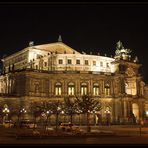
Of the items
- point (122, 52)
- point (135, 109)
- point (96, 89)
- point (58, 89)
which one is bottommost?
point (135, 109)

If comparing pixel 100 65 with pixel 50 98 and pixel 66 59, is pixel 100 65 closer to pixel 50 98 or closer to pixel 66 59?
pixel 66 59

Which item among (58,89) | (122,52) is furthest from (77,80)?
(122,52)

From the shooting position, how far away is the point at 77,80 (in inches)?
3976

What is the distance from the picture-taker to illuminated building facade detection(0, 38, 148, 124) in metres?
96.0

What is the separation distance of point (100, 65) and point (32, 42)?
1038 inches

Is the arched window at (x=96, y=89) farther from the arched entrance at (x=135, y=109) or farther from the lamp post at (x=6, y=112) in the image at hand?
the lamp post at (x=6, y=112)

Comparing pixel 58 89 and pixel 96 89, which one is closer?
pixel 58 89

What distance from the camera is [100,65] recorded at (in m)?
114

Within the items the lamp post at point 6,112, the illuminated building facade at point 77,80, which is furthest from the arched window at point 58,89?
the lamp post at point 6,112

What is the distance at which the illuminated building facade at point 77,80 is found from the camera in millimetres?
96000

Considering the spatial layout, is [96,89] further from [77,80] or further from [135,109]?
[135,109]

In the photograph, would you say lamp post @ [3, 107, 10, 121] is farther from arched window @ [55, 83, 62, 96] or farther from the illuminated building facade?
arched window @ [55, 83, 62, 96]

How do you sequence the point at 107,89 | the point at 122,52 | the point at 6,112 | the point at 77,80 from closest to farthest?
the point at 6,112 → the point at 77,80 → the point at 107,89 → the point at 122,52

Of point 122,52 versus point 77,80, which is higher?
point 122,52
